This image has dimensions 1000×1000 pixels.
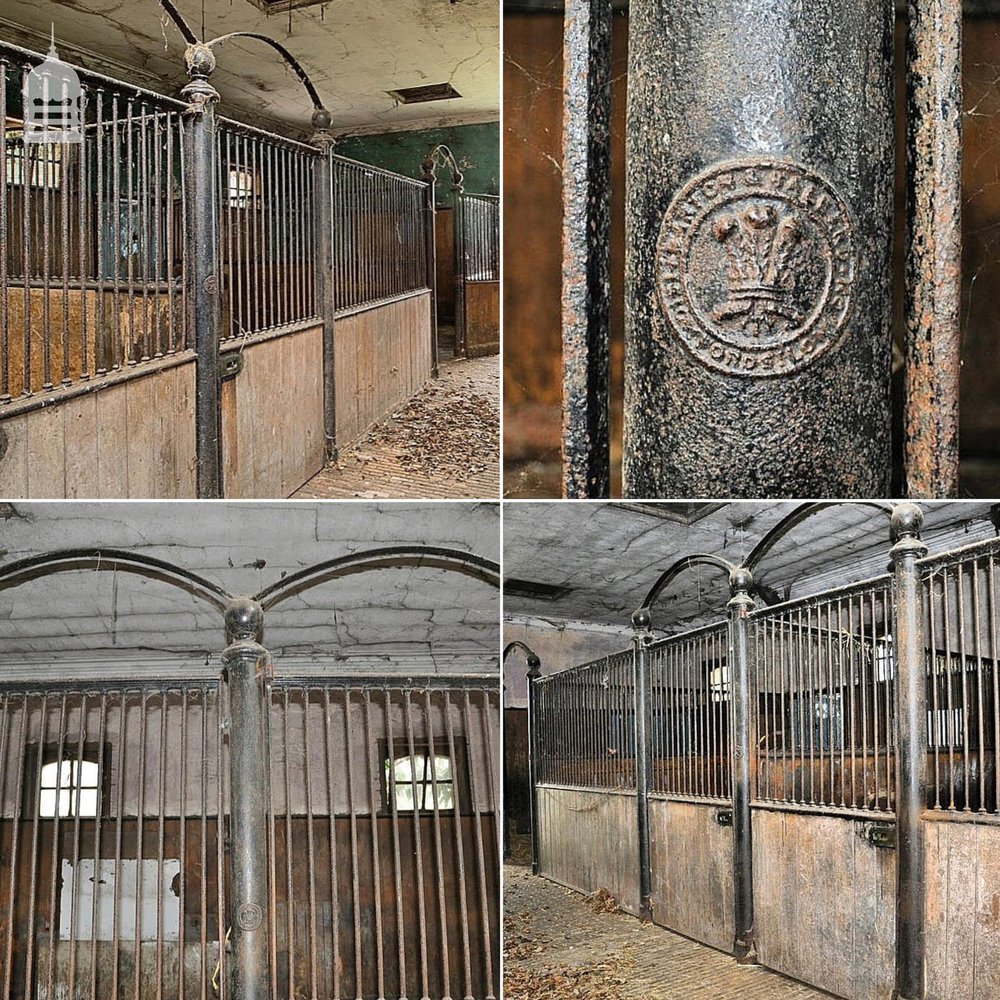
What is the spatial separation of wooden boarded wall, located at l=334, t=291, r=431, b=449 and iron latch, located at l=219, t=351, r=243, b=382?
0.84ft

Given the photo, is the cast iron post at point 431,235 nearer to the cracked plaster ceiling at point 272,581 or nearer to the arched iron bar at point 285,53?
the arched iron bar at point 285,53

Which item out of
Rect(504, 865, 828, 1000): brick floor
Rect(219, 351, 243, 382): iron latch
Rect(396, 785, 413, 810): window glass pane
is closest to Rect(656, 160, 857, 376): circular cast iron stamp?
Rect(504, 865, 828, 1000): brick floor

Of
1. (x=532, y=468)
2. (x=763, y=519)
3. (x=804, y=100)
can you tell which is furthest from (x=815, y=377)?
(x=532, y=468)

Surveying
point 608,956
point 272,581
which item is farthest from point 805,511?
point 272,581

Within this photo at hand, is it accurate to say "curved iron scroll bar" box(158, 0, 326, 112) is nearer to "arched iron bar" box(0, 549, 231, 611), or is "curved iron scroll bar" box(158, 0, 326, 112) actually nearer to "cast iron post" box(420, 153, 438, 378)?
"cast iron post" box(420, 153, 438, 378)

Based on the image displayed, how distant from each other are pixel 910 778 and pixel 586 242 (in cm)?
64

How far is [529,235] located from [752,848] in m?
0.78

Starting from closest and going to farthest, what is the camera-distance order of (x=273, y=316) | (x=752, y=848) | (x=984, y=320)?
(x=752, y=848) → (x=984, y=320) → (x=273, y=316)

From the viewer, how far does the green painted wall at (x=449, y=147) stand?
5.26ft

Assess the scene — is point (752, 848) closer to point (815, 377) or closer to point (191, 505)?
point (815, 377)

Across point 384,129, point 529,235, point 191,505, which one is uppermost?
point 384,129

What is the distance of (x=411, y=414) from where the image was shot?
1.94m

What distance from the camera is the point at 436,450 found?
153 centimetres

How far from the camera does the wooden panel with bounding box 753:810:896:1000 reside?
0.88m
